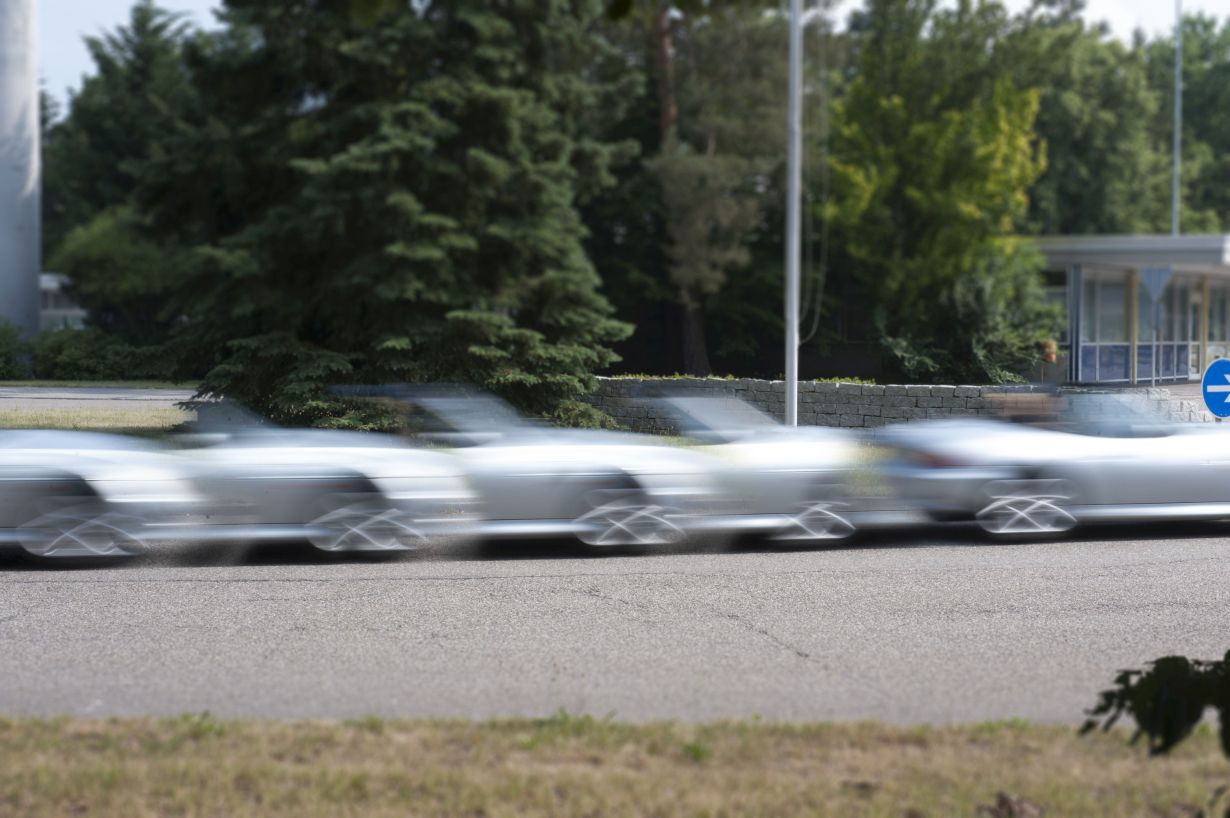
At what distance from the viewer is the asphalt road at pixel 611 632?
21.4 feet

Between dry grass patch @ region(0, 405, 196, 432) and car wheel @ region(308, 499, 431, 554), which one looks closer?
car wheel @ region(308, 499, 431, 554)

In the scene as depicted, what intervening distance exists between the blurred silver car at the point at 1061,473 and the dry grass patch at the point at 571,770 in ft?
24.0

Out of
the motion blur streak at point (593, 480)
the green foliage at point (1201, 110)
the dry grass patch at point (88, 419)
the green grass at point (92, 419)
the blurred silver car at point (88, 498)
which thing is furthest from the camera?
the green foliage at point (1201, 110)

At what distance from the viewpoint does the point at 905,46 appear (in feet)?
137

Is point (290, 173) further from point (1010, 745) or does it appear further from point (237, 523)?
point (1010, 745)

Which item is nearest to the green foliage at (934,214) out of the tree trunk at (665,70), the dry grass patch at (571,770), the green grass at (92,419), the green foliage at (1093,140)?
the tree trunk at (665,70)

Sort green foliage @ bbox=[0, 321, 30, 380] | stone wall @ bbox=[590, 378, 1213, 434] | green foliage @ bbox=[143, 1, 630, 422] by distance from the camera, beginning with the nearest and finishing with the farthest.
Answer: green foliage @ bbox=[0, 321, 30, 380] < stone wall @ bbox=[590, 378, 1213, 434] < green foliage @ bbox=[143, 1, 630, 422]

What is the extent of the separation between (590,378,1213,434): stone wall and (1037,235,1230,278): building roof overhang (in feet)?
26.9

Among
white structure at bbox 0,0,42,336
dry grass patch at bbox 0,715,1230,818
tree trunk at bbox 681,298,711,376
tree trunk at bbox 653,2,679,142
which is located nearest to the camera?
dry grass patch at bbox 0,715,1230,818

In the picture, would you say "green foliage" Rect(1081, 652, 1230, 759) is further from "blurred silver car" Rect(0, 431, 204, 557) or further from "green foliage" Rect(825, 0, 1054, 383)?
"green foliage" Rect(825, 0, 1054, 383)

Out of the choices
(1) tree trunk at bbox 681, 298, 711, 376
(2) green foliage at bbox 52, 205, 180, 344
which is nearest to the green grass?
(1) tree trunk at bbox 681, 298, 711, 376

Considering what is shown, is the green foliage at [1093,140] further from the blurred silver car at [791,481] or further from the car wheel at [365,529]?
the car wheel at [365,529]

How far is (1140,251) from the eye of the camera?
1326 inches

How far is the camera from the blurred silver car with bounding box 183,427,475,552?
37.5ft
